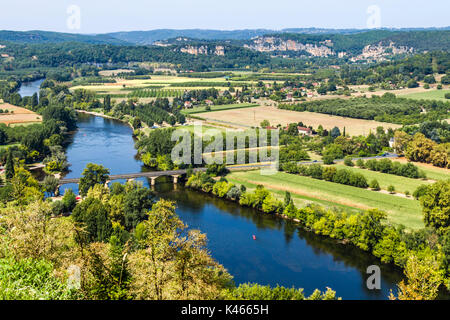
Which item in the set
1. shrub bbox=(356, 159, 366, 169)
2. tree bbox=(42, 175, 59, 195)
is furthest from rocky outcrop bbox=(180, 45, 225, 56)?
tree bbox=(42, 175, 59, 195)

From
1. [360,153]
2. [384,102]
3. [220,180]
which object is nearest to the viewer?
[220,180]

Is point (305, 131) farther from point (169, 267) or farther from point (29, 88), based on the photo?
point (29, 88)

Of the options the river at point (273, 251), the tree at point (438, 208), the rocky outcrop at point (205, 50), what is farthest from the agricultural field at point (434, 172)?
the rocky outcrop at point (205, 50)

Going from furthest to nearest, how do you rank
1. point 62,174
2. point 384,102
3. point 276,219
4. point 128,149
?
point 384,102 < point 128,149 < point 62,174 < point 276,219

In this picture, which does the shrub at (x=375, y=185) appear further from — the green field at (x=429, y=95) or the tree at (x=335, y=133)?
the green field at (x=429, y=95)
